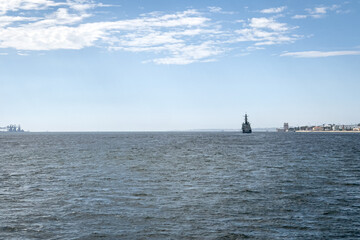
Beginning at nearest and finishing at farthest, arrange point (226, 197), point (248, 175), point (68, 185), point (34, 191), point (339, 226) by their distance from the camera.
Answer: point (339, 226) → point (226, 197) → point (34, 191) → point (68, 185) → point (248, 175)

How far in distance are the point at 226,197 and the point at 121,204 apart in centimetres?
Answer: 733

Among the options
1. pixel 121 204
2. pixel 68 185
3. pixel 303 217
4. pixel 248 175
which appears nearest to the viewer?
pixel 303 217

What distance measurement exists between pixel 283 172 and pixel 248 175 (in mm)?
4847

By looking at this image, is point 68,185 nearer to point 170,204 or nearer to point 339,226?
point 170,204

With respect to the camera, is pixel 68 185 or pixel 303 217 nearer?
pixel 303 217

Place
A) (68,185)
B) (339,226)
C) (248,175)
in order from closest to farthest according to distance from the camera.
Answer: (339,226)
(68,185)
(248,175)

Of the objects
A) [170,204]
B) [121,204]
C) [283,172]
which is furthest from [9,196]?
[283,172]

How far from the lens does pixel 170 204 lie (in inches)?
914

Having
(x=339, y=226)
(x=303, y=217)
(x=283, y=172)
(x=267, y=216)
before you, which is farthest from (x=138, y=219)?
(x=283, y=172)

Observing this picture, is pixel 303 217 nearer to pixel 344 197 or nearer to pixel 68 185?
pixel 344 197

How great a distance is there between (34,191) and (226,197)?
47.6 feet

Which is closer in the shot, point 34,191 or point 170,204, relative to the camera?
point 170,204

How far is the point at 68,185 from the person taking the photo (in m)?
31.2

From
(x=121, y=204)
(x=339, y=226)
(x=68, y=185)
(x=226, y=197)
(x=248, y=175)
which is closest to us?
(x=339, y=226)
